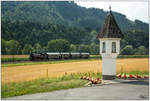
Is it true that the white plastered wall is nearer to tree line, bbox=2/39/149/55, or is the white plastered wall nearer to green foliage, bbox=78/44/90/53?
tree line, bbox=2/39/149/55

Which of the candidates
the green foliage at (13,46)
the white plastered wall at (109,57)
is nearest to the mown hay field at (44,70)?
the white plastered wall at (109,57)

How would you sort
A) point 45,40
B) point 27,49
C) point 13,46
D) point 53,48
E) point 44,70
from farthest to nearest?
point 45,40 → point 27,49 → point 13,46 → point 53,48 → point 44,70

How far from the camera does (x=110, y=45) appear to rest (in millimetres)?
13227

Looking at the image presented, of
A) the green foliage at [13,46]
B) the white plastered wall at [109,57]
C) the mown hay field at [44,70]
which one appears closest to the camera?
the white plastered wall at [109,57]

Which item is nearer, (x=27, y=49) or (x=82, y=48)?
(x=27, y=49)

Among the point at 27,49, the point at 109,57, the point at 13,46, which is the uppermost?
the point at 13,46

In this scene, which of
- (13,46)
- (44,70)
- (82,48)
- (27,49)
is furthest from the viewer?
(82,48)

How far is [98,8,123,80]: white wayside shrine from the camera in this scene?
13.2 meters

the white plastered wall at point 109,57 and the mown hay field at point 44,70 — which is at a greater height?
the white plastered wall at point 109,57

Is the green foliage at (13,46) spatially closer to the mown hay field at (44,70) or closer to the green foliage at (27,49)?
the green foliage at (27,49)

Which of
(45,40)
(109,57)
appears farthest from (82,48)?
(109,57)

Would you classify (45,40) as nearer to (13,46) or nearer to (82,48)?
(13,46)

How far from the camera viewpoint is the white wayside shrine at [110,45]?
1320 centimetres

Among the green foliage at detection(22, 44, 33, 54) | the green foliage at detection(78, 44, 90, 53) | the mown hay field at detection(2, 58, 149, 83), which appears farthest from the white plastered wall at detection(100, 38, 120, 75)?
the green foliage at detection(78, 44, 90, 53)
